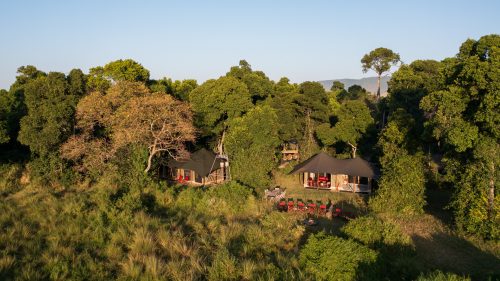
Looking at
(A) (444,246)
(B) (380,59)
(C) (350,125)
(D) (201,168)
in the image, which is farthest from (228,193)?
(B) (380,59)

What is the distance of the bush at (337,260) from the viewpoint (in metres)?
9.84

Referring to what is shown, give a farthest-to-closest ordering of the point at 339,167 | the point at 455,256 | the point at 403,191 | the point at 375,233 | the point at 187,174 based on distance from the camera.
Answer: the point at 187,174 → the point at 339,167 → the point at 403,191 → the point at 455,256 → the point at 375,233

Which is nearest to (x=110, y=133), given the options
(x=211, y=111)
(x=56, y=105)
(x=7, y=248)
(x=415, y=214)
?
(x=56, y=105)

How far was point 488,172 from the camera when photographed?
14391 mm

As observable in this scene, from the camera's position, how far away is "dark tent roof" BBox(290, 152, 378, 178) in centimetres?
2278

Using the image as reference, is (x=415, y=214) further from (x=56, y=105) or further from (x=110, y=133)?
(x=56, y=105)

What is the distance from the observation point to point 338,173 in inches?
914

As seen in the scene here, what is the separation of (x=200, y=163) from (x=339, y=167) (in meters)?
9.34

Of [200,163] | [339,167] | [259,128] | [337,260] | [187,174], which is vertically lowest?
[337,260]

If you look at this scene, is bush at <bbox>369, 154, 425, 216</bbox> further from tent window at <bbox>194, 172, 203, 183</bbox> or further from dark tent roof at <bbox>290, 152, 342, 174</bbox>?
tent window at <bbox>194, 172, 203, 183</bbox>

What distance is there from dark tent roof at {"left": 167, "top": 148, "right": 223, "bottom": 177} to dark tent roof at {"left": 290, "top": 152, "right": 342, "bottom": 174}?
5552mm

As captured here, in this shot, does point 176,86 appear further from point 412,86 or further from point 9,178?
point 412,86

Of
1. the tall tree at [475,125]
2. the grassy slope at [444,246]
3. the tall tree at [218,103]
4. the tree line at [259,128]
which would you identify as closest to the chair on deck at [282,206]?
the tree line at [259,128]

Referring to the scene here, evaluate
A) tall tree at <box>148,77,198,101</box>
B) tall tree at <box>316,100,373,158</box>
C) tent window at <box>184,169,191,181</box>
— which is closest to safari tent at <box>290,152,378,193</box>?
tall tree at <box>316,100,373,158</box>
